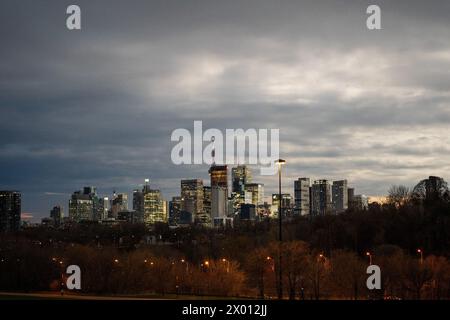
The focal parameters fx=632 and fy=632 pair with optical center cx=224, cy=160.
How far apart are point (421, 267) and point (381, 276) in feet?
14.9

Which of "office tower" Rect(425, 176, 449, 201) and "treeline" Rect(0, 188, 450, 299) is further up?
"office tower" Rect(425, 176, 449, 201)

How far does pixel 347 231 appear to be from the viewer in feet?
404

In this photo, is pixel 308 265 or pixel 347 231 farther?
pixel 347 231

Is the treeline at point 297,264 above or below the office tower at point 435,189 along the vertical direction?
below

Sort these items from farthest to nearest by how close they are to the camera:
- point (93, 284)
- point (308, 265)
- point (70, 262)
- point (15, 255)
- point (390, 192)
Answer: point (390, 192)
point (15, 255)
point (70, 262)
point (93, 284)
point (308, 265)

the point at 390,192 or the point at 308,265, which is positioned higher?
the point at 390,192

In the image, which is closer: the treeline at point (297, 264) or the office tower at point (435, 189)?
the treeline at point (297, 264)

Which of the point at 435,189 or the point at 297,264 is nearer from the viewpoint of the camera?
the point at 297,264

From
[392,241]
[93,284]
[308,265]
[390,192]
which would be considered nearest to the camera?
[308,265]

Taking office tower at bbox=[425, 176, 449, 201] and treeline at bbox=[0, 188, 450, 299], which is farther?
office tower at bbox=[425, 176, 449, 201]

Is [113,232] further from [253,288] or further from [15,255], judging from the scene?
[253,288]

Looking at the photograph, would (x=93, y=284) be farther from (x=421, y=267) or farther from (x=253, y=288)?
(x=421, y=267)
